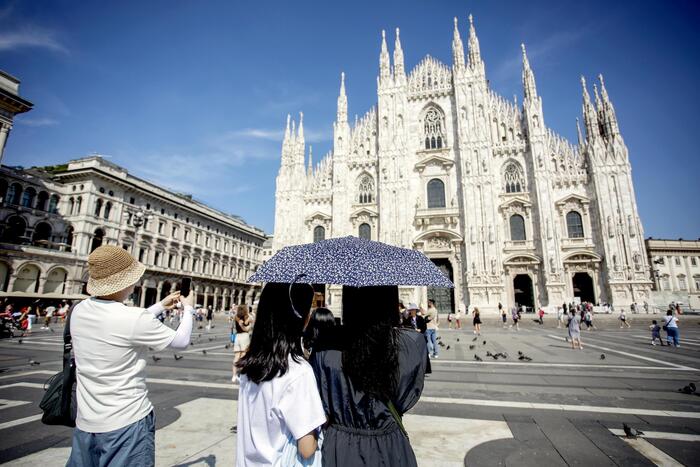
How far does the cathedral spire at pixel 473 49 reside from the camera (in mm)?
28141

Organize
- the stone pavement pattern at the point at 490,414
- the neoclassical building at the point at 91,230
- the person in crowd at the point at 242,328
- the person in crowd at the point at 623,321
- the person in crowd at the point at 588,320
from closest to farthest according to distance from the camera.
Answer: the stone pavement pattern at the point at 490,414 < the person in crowd at the point at 242,328 < the person in crowd at the point at 588,320 < the person in crowd at the point at 623,321 < the neoclassical building at the point at 91,230

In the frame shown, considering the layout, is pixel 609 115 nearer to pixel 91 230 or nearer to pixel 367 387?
pixel 367 387

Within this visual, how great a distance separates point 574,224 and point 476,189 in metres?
7.45

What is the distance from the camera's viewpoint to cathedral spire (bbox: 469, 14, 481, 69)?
28.1 meters

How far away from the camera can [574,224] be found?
25.0 metres

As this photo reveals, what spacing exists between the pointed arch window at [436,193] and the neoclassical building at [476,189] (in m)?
0.08

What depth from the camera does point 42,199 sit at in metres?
29.6

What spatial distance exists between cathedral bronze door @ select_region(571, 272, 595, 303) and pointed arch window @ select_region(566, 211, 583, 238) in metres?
2.88

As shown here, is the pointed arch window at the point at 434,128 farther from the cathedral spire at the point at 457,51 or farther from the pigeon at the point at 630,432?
the pigeon at the point at 630,432

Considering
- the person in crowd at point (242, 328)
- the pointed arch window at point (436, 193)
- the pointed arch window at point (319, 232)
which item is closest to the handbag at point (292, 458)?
the person in crowd at point (242, 328)

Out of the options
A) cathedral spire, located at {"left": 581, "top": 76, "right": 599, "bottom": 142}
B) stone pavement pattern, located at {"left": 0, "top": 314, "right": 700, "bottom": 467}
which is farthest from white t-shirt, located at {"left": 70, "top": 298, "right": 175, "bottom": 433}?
cathedral spire, located at {"left": 581, "top": 76, "right": 599, "bottom": 142}

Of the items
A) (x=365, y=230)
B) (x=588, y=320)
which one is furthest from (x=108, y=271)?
Answer: (x=365, y=230)

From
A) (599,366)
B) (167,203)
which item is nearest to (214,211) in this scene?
(167,203)

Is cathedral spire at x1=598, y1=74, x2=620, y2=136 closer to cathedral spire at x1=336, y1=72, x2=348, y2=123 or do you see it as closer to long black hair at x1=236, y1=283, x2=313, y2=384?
cathedral spire at x1=336, y1=72, x2=348, y2=123
